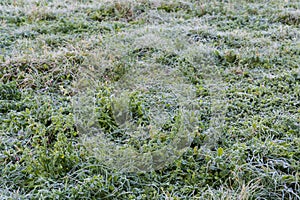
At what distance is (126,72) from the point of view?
380 centimetres

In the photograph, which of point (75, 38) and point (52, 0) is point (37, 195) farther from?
point (52, 0)

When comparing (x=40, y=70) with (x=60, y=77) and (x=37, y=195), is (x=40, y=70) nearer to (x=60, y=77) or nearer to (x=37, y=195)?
(x=60, y=77)

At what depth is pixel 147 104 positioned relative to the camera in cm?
327

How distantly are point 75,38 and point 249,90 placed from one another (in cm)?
225

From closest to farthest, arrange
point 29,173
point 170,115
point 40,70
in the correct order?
point 29,173
point 170,115
point 40,70

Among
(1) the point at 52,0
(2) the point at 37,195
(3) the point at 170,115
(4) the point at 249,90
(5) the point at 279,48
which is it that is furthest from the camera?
(1) the point at 52,0

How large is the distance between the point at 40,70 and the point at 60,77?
0.26 meters

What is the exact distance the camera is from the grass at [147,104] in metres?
2.43

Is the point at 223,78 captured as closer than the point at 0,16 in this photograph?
Yes

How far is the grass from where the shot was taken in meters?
Answer: 2.43

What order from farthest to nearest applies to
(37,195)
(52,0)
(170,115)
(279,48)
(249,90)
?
(52,0) < (279,48) < (249,90) < (170,115) < (37,195)

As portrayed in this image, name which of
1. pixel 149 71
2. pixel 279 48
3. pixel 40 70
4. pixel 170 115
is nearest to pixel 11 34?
pixel 40 70

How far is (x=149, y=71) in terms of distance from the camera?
3846 mm

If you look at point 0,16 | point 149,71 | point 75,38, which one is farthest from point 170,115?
point 0,16
